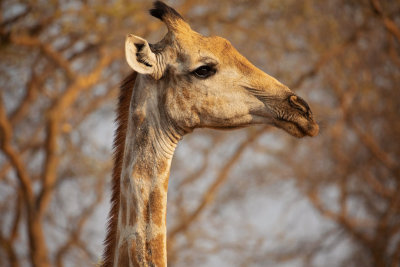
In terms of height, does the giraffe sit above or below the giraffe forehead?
below

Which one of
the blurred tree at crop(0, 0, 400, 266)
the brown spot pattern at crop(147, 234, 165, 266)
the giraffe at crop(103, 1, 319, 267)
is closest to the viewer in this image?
the brown spot pattern at crop(147, 234, 165, 266)

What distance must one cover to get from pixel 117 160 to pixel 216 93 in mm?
902

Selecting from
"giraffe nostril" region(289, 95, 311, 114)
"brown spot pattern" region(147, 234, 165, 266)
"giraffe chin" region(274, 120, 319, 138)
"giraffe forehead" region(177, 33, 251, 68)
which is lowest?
"brown spot pattern" region(147, 234, 165, 266)

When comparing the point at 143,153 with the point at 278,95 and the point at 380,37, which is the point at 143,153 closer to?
the point at 278,95

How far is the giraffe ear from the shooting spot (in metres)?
4.91

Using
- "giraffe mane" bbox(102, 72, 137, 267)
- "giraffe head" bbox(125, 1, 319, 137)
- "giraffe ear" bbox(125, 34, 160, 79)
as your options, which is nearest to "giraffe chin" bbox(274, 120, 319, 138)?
"giraffe head" bbox(125, 1, 319, 137)

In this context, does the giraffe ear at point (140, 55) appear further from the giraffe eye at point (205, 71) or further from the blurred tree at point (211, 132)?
the blurred tree at point (211, 132)

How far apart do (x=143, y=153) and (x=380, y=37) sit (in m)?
13.5

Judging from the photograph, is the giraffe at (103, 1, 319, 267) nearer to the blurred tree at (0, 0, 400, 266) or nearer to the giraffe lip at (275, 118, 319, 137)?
the giraffe lip at (275, 118, 319, 137)

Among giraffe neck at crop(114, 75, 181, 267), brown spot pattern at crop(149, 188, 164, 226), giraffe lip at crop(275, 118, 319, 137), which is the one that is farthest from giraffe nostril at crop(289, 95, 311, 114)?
brown spot pattern at crop(149, 188, 164, 226)

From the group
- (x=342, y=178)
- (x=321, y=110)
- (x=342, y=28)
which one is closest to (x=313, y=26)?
(x=342, y=28)

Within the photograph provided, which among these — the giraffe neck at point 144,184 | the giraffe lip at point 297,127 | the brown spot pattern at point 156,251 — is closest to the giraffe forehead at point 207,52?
the giraffe neck at point 144,184

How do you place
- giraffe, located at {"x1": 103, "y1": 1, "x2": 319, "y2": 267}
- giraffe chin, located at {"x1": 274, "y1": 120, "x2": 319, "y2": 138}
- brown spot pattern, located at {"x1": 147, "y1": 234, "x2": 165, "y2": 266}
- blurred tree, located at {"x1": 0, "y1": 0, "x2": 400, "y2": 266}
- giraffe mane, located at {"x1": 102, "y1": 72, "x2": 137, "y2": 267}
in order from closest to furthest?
brown spot pattern, located at {"x1": 147, "y1": 234, "x2": 165, "y2": 266}, giraffe, located at {"x1": 103, "y1": 1, "x2": 319, "y2": 267}, giraffe mane, located at {"x1": 102, "y1": 72, "x2": 137, "y2": 267}, giraffe chin, located at {"x1": 274, "y1": 120, "x2": 319, "y2": 138}, blurred tree, located at {"x1": 0, "y1": 0, "x2": 400, "y2": 266}

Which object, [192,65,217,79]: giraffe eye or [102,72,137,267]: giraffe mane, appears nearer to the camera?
[102,72,137,267]: giraffe mane
